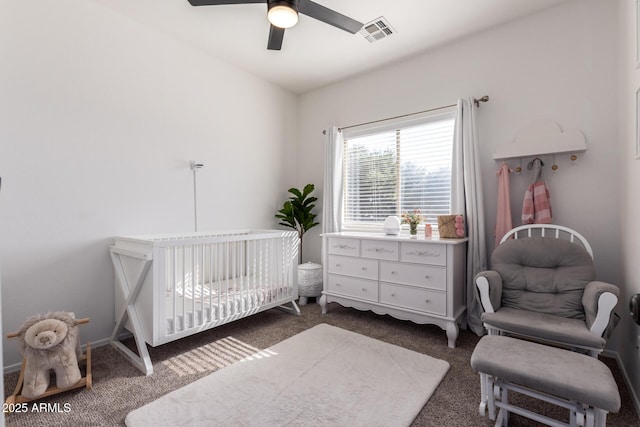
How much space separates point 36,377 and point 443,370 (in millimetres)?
2452

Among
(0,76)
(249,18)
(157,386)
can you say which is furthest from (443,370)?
(0,76)

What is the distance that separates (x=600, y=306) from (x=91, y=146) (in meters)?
3.59

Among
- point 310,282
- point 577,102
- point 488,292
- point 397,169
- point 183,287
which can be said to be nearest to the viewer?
point 488,292

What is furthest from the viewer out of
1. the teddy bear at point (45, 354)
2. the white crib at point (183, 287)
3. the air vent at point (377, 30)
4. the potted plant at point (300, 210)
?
the potted plant at point (300, 210)

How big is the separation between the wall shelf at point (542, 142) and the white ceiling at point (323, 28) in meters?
0.99

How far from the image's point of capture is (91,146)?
242cm

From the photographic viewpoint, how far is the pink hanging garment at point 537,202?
239cm

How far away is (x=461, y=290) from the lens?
8.81 ft

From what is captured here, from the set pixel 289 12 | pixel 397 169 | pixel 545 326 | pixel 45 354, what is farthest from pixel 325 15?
pixel 45 354

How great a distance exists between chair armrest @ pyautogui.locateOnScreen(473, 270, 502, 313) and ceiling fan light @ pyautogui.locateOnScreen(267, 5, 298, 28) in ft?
6.83

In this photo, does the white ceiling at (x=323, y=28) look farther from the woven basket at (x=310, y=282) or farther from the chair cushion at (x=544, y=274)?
the woven basket at (x=310, y=282)

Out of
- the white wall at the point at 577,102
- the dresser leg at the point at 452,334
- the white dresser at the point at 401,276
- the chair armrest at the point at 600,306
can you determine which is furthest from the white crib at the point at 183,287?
the chair armrest at the point at 600,306

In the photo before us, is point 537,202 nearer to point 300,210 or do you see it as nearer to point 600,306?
point 600,306

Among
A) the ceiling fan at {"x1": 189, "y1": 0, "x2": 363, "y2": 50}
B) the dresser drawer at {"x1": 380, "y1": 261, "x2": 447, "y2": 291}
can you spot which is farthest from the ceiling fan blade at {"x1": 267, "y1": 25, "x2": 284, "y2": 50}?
the dresser drawer at {"x1": 380, "y1": 261, "x2": 447, "y2": 291}
